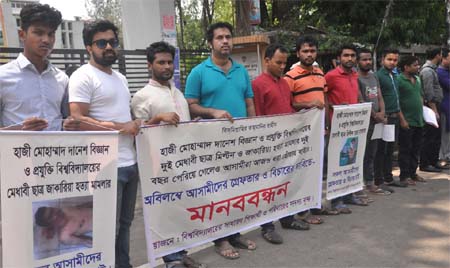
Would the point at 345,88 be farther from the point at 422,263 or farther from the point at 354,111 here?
the point at 422,263

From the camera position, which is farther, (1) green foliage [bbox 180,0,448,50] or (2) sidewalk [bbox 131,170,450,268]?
(1) green foliage [bbox 180,0,448,50]

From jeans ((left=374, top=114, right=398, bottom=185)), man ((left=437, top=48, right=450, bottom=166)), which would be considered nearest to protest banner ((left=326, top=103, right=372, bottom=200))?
jeans ((left=374, top=114, right=398, bottom=185))

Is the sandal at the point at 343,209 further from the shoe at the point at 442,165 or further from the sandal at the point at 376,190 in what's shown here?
the shoe at the point at 442,165

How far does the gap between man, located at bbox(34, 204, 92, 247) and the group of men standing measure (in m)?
0.36

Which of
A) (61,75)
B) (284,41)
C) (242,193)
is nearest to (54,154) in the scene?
(61,75)

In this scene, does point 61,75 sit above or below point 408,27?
below

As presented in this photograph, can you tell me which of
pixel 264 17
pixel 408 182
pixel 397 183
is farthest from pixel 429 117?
pixel 264 17

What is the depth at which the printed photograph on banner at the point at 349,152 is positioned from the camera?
5090mm

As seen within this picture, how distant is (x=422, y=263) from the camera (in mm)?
3678

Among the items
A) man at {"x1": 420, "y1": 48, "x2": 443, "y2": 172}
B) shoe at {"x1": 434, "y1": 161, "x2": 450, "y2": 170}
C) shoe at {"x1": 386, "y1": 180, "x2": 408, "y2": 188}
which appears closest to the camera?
shoe at {"x1": 386, "y1": 180, "x2": 408, "y2": 188}

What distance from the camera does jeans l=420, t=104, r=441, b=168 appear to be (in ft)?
23.6

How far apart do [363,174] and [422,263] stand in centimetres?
222

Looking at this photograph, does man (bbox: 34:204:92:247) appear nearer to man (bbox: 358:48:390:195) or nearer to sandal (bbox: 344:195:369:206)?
sandal (bbox: 344:195:369:206)

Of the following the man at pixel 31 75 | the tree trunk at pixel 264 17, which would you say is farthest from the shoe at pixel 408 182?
the tree trunk at pixel 264 17
